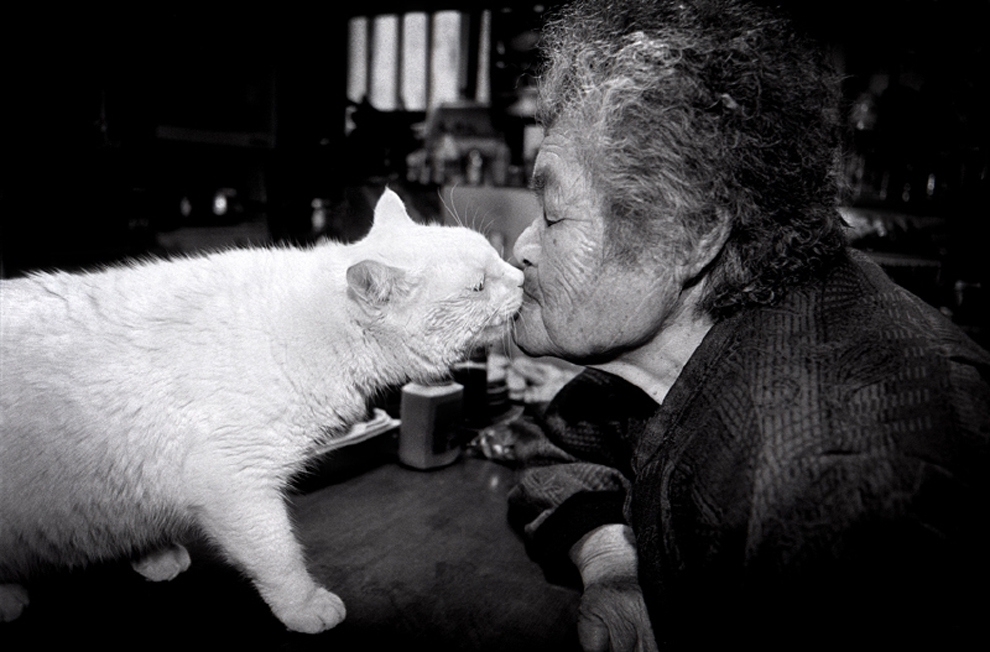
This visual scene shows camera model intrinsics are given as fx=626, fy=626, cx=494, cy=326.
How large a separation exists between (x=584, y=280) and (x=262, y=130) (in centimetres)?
337

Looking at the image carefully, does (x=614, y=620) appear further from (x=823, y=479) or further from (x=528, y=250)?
(x=528, y=250)

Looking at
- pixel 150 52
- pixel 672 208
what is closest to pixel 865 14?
pixel 672 208

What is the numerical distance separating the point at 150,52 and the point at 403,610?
10.2 feet

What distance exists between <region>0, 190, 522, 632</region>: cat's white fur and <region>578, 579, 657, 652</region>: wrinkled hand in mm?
373

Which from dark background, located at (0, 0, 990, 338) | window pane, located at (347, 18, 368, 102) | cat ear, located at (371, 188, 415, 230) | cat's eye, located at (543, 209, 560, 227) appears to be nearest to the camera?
cat's eye, located at (543, 209, 560, 227)

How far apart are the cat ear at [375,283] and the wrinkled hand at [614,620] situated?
612 mm

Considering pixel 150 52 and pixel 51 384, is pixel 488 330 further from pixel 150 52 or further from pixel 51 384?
pixel 150 52

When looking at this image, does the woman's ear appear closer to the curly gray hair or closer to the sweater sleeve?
the curly gray hair

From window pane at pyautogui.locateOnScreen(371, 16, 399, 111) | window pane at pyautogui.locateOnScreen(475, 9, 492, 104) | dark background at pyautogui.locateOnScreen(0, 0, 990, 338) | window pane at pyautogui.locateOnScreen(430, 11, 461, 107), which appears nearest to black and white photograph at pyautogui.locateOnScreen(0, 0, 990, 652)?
dark background at pyautogui.locateOnScreen(0, 0, 990, 338)

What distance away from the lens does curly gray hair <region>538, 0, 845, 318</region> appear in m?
0.94

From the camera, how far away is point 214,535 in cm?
99

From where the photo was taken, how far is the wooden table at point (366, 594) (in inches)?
34.8

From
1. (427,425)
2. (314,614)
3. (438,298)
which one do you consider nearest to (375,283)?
(438,298)

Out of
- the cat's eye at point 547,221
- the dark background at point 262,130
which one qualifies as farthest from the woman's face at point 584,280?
the dark background at point 262,130
